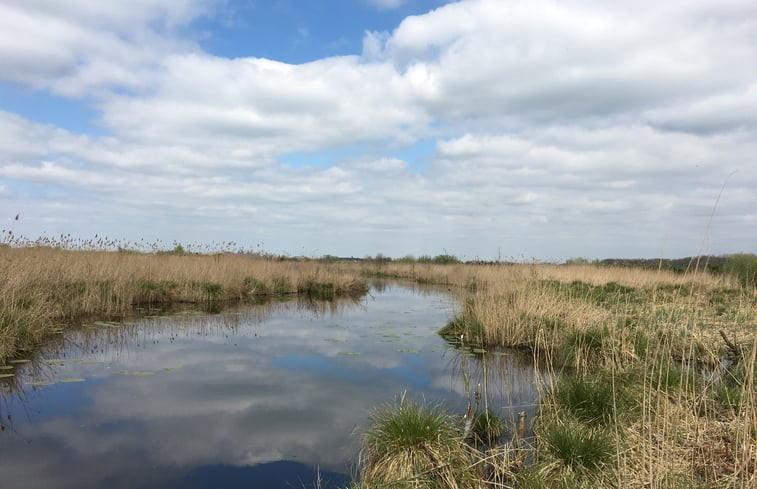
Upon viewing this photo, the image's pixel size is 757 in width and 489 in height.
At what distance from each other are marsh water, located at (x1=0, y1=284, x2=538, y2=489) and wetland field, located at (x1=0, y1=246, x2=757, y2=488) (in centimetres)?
3

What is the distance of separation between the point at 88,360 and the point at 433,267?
92.4ft

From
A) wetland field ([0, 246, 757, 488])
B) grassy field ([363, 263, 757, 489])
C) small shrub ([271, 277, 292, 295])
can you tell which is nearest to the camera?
grassy field ([363, 263, 757, 489])

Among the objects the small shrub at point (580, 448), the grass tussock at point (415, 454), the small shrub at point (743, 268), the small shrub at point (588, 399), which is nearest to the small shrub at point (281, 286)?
the small shrub at point (588, 399)

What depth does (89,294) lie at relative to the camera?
11.8 metres

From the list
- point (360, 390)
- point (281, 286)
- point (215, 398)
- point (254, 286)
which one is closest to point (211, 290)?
point (254, 286)

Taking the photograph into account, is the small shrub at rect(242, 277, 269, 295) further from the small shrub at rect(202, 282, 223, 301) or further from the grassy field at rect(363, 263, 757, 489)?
the grassy field at rect(363, 263, 757, 489)

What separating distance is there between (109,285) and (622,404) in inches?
493

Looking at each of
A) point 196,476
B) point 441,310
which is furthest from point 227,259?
point 196,476

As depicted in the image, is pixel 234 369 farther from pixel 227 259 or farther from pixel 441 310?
pixel 227 259

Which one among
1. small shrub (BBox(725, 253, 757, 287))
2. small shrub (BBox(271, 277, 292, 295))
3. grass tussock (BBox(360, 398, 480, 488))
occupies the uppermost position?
small shrub (BBox(725, 253, 757, 287))

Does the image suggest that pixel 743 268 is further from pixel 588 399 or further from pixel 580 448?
pixel 580 448

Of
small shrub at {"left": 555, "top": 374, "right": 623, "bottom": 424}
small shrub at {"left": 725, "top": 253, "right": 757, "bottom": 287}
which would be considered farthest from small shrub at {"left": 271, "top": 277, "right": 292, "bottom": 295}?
small shrub at {"left": 725, "top": 253, "right": 757, "bottom": 287}

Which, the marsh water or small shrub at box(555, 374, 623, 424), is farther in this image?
small shrub at box(555, 374, 623, 424)

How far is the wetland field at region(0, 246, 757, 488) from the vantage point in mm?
3809
